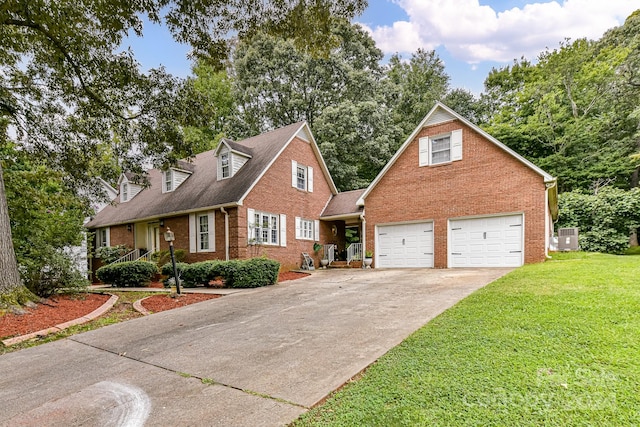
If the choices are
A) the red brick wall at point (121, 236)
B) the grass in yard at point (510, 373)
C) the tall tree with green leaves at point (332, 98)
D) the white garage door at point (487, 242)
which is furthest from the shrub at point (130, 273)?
the tall tree with green leaves at point (332, 98)

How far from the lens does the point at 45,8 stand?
6871mm

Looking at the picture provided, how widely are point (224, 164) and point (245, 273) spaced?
7.22 m

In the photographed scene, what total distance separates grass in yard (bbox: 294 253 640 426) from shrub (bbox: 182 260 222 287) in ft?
26.0

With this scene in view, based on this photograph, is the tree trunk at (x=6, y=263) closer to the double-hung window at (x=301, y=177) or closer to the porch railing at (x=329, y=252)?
the double-hung window at (x=301, y=177)

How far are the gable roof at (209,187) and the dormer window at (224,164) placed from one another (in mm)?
389

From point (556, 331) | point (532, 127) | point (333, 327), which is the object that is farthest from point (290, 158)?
point (532, 127)

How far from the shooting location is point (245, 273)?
10.9 meters

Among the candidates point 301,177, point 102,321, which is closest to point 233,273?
point 102,321

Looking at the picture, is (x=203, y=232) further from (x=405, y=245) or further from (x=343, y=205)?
(x=405, y=245)

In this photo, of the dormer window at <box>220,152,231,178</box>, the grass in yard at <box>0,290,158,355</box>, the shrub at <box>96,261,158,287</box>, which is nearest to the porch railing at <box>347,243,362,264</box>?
the dormer window at <box>220,152,231,178</box>

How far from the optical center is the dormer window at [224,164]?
16.1m

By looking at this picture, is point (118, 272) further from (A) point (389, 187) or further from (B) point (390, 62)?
(B) point (390, 62)

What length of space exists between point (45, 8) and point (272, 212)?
10.2 m

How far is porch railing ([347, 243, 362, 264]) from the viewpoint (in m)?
17.0
